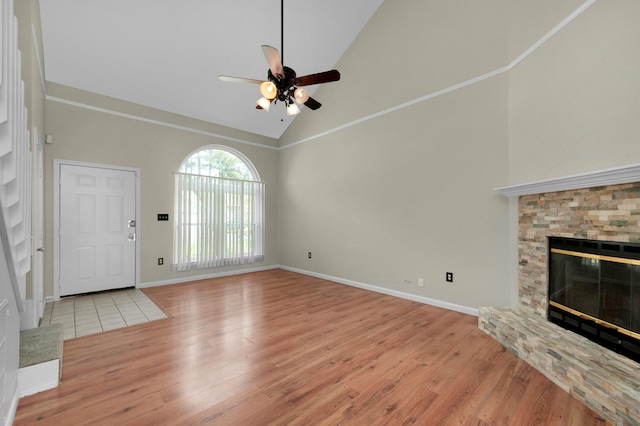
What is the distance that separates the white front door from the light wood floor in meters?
1.81

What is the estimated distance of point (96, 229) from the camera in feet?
13.9

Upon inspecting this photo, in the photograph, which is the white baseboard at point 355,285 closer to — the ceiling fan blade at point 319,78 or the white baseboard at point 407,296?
the white baseboard at point 407,296

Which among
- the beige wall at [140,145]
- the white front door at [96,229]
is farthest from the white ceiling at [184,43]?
the white front door at [96,229]

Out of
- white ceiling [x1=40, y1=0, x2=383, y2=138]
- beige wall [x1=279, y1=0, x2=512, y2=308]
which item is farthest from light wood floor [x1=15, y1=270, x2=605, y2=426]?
white ceiling [x1=40, y1=0, x2=383, y2=138]

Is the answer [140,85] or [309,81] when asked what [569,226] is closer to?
[309,81]

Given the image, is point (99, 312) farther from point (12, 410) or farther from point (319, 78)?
point (319, 78)

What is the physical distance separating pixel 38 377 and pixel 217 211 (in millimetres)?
3721

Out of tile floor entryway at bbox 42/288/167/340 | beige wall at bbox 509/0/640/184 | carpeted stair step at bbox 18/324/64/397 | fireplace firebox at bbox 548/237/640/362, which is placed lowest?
tile floor entryway at bbox 42/288/167/340

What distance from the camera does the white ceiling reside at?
3359 millimetres

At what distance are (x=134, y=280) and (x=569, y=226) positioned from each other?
585 centimetres

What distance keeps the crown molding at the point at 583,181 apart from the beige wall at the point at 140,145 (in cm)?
499

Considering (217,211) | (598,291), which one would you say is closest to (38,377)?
(217,211)

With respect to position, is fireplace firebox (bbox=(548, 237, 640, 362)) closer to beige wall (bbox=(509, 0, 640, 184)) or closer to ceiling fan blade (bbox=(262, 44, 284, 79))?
beige wall (bbox=(509, 0, 640, 184))

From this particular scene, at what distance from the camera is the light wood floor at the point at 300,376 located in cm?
165
